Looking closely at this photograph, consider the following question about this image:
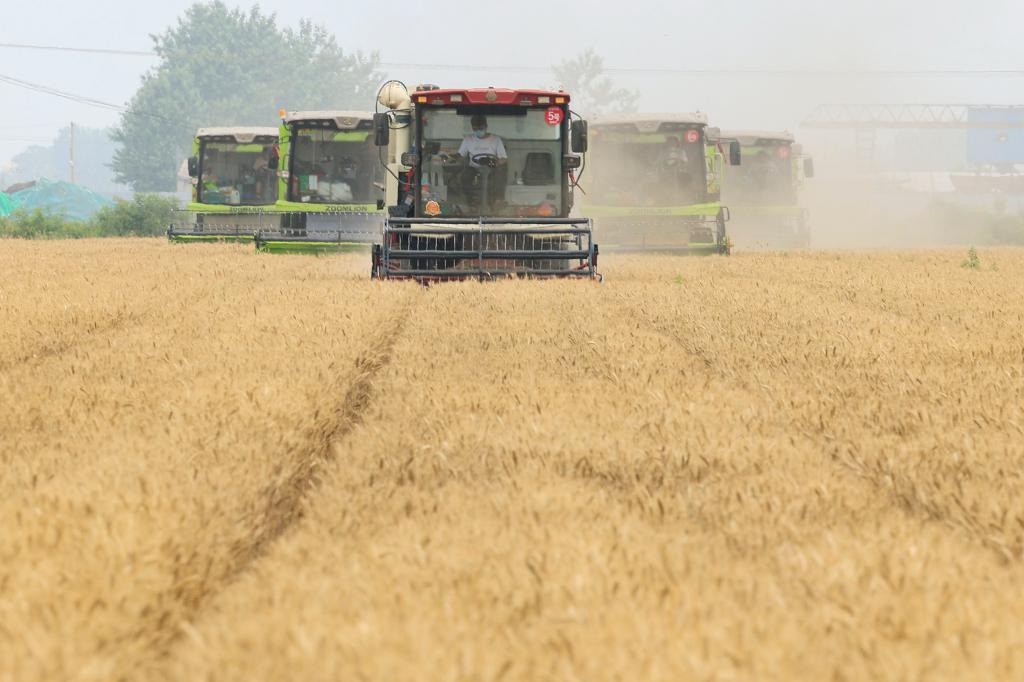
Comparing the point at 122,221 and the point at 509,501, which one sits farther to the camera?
the point at 122,221

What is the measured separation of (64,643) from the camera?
2.08 metres

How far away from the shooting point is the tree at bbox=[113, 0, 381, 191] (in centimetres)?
6525

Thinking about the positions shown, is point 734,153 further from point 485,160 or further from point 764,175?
point 485,160

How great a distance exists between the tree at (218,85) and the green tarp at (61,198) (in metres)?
12.2

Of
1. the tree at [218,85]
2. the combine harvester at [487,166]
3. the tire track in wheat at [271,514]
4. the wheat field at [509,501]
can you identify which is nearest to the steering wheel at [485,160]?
the combine harvester at [487,166]

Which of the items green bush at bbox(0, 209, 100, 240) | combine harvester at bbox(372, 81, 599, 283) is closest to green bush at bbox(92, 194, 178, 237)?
green bush at bbox(0, 209, 100, 240)

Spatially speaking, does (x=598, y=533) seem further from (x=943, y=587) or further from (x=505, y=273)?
(x=505, y=273)

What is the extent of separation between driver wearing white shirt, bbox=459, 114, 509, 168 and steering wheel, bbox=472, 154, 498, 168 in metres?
0.02

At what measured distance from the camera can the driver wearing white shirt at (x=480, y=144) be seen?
40.7 ft

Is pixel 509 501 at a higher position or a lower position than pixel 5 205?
lower

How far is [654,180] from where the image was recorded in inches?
747

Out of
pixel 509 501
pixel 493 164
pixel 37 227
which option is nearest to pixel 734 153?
pixel 493 164

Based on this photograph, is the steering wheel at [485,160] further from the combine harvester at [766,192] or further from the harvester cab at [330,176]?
the combine harvester at [766,192]

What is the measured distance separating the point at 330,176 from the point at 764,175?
34.5ft
